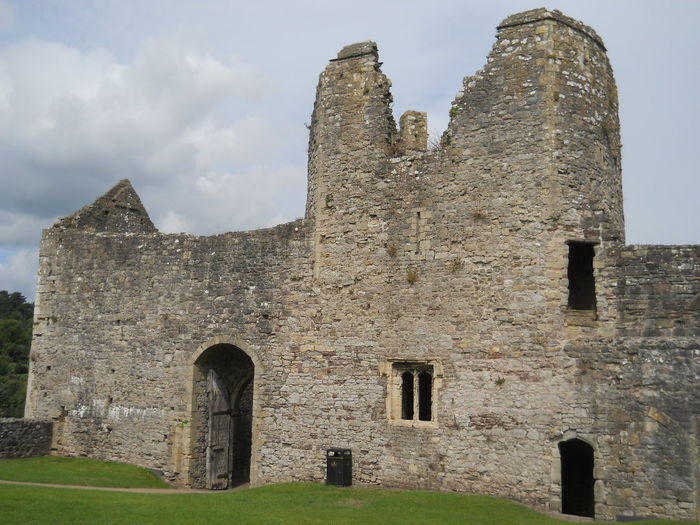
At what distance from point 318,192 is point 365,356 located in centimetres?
404

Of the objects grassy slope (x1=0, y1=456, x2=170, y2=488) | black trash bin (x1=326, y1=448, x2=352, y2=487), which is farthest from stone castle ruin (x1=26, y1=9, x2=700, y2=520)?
grassy slope (x1=0, y1=456, x2=170, y2=488)

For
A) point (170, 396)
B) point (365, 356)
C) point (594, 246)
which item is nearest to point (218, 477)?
point (170, 396)

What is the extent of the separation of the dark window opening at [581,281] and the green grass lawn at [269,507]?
455 cm

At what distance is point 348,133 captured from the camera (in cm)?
1652

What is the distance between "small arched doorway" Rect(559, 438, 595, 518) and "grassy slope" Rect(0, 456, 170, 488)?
9584 millimetres

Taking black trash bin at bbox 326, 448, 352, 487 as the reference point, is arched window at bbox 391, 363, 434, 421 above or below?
above

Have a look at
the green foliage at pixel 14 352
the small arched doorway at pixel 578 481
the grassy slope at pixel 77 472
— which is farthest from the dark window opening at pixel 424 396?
the green foliage at pixel 14 352

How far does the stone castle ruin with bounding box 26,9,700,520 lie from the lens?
1305 centimetres

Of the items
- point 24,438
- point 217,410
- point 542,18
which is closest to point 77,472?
point 24,438

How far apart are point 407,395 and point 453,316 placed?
2145mm

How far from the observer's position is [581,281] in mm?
15219

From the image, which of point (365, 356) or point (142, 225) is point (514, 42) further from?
point (142, 225)

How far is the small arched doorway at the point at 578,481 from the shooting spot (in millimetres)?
15414

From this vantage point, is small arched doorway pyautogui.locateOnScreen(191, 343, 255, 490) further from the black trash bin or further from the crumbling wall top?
the crumbling wall top
